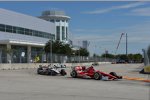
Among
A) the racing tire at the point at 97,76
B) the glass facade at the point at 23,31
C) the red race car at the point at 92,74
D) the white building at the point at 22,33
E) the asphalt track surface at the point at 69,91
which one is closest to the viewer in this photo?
the asphalt track surface at the point at 69,91

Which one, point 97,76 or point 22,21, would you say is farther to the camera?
point 22,21

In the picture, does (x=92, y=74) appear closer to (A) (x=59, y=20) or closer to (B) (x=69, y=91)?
(B) (x=69, y=91)

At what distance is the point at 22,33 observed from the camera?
81.6 m

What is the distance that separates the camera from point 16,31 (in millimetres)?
78750

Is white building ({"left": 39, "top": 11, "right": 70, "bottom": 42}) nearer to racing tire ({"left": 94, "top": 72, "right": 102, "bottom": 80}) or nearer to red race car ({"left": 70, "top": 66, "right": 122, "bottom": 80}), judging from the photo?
red race car ({"left": 70, "top": 66, "right": 122, "bottom": 80})

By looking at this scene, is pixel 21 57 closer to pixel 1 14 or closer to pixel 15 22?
pixel 1 14

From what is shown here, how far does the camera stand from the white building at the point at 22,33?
225 ft

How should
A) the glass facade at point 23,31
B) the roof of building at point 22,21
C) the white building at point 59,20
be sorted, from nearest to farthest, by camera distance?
1. the glass facade at point 23,31
2. the roof of building at point 22,21
3. the white building at point 59,20

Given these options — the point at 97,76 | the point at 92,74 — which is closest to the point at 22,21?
the point at 92,74

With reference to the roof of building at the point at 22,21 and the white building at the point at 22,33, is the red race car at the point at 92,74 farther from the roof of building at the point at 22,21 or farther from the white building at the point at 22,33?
the roof of building at the point at 22,21

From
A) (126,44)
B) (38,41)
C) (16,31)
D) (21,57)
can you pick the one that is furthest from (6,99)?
(126,44)

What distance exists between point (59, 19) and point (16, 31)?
60.9 m

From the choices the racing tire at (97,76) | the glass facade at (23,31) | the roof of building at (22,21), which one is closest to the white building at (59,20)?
the roof of building at (22,21)

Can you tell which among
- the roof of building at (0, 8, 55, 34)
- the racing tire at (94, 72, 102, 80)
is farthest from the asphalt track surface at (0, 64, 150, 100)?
the roof of building at (0, 8, 55, 34)
